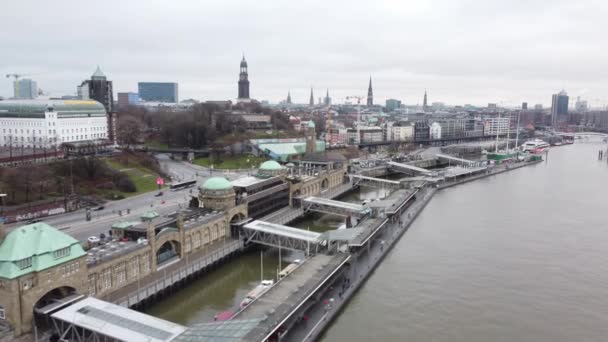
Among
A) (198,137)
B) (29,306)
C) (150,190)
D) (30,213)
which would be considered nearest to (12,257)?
(29,306)

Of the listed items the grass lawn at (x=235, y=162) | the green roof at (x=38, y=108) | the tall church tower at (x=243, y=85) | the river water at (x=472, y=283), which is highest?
the tall church tower at (x=243, y=85)

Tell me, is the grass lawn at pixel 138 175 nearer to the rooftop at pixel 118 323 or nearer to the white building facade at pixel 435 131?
the rooftop at pixel 118 323

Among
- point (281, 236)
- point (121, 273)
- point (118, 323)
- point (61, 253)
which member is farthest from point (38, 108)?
point (118, 323)

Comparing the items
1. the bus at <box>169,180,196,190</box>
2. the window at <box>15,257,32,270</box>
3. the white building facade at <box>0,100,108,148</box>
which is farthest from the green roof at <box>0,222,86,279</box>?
the white building facade at <box>0,100,108,148</box>

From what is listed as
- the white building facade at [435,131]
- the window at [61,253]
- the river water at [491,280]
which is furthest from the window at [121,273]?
the white building facade at [435,131]

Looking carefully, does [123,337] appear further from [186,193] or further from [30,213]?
[186,193]

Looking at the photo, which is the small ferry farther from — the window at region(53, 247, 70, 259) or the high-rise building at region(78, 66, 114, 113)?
the high-rise building at region(78, 66, 114, 113)
